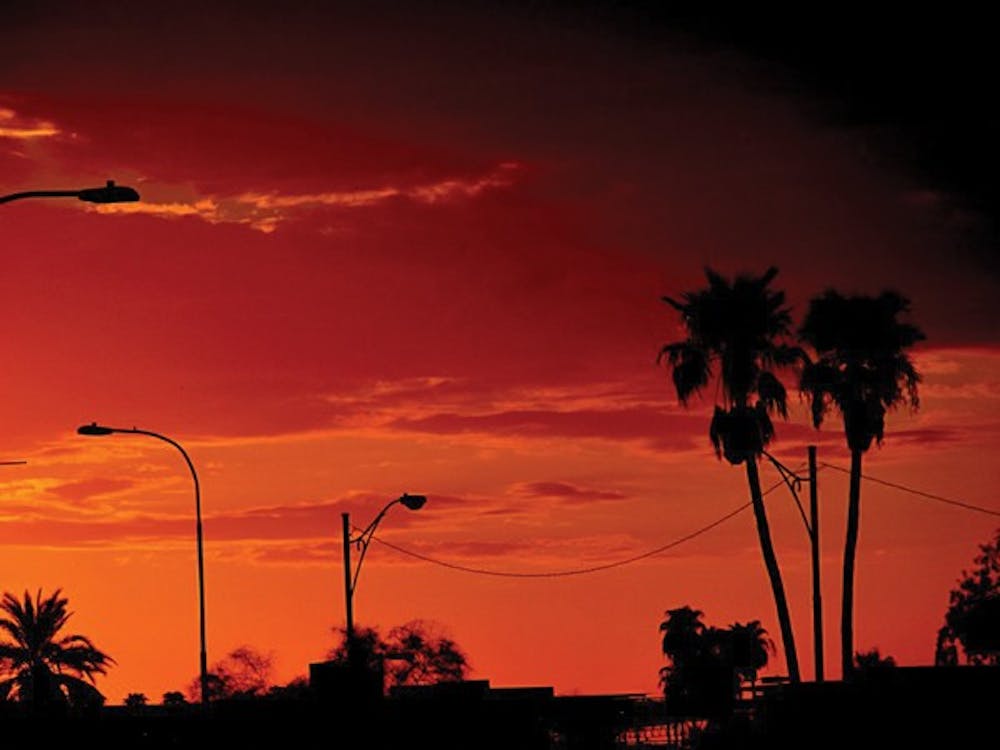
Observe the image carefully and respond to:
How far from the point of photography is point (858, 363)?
91688 millimetres

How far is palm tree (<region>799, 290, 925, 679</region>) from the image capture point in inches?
3588

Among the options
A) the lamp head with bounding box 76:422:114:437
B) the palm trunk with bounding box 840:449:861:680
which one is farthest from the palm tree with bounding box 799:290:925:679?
the lamp head with bounding box 76:422:114:437

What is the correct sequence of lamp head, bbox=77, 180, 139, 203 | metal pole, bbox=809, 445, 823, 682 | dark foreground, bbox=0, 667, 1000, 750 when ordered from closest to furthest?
lamp head, bbox=77, 180, 139, 203, dark foreground, bbox=0, 667, 1000, 750, metal pole, bbox=809, 445, 823, 682

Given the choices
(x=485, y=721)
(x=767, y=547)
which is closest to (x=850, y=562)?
(x=767, y=547)

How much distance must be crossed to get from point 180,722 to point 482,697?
41.5 feet

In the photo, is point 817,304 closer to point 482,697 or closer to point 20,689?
point 482,697

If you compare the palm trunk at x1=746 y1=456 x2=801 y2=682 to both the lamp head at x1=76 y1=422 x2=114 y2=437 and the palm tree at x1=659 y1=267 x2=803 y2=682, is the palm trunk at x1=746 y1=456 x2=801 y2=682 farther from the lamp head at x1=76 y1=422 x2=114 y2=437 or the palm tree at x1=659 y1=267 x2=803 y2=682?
the lamp head at x1=76 y1=422 x2=114 y2=437

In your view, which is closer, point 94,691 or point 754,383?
point 754,383

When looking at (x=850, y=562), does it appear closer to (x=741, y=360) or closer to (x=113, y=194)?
(x=741, y=360)

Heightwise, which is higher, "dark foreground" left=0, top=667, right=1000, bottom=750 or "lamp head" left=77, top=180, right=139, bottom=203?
"lamp head" left=77, top=180, right=139, bottom=203

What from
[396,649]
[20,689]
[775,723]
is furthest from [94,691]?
[775,723]

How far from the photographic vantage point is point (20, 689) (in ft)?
367

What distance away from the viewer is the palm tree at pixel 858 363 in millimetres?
91125

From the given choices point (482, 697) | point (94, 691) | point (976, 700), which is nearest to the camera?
point (976, 700)
